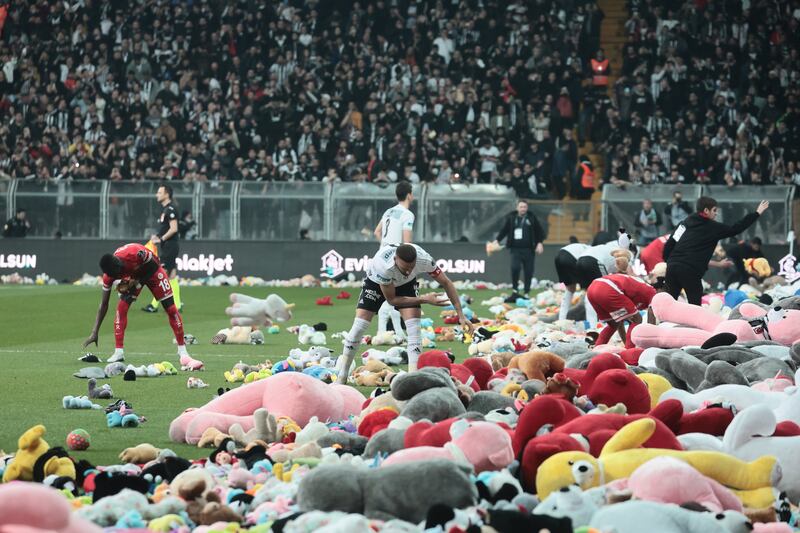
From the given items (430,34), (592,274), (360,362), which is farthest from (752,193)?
(360,362)

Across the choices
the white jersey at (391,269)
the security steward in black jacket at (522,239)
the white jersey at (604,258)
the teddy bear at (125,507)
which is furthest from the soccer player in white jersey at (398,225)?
the teddy bear at (125,507)

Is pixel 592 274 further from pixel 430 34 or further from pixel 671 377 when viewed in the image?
pixel 430 34

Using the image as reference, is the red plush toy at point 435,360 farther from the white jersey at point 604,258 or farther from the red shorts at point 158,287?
the white jersey at point 604,258

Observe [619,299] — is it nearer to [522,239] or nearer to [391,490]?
[391,490]

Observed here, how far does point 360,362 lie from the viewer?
45.3ft

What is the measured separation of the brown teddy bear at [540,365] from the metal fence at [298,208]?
69.7 ft

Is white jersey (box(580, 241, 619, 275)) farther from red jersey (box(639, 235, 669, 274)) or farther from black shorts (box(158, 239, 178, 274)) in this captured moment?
black shorts (box(158, 239, 178, 274))

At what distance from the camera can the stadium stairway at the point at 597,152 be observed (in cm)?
3030

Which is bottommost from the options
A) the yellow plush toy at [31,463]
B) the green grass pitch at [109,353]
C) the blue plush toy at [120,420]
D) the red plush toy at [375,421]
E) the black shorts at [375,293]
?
the green grass pitch at [109,353]

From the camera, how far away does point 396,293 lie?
11758mm

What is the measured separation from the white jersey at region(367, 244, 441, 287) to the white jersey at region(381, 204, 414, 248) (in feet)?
14.8

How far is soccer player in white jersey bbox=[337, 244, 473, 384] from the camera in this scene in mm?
11375

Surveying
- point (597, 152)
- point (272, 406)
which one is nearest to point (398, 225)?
point (272, 406)

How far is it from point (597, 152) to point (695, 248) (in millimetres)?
18263
